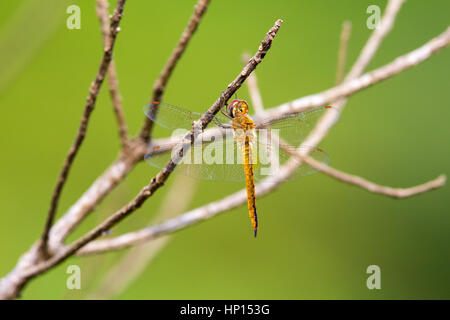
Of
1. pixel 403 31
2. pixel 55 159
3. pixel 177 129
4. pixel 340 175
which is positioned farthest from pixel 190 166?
pixel 403 31

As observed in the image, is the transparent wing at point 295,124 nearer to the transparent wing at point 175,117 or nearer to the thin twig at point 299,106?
the thin twig at point 299,106

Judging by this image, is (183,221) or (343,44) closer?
(183,221)

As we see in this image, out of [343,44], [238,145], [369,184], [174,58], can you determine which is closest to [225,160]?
[238,145]

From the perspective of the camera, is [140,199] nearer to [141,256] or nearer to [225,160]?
[225,160]

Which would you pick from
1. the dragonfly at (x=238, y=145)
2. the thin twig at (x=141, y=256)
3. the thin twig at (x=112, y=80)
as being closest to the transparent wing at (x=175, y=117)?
the dragonfly at (x=238, y=145)

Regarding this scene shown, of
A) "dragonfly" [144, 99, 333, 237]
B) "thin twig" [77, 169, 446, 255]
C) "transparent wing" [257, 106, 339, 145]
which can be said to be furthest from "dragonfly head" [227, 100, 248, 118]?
"thin twig" [77, 169, 446, 255]

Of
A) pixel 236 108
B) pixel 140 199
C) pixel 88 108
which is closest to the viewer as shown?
pixel 140 199

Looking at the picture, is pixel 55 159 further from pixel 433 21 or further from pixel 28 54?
pixel 433 21
